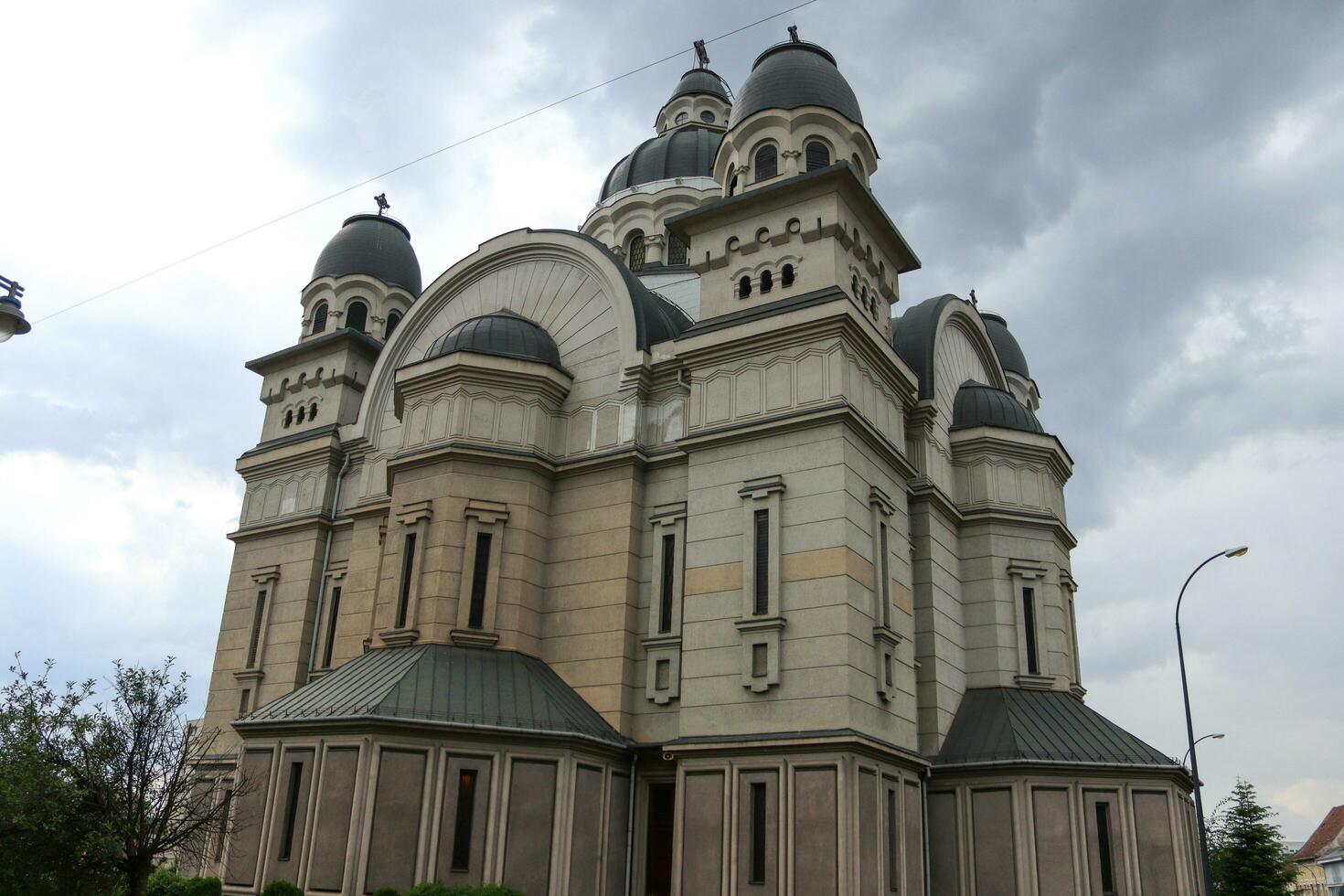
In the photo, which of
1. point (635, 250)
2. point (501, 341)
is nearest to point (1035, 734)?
point (501, 341)

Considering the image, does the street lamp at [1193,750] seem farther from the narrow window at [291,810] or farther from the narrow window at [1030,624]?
the narrow window at [291,810]

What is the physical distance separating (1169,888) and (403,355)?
25.5m

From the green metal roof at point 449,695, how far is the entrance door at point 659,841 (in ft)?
5.29

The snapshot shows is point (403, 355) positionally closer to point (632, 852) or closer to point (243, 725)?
point (243, 725)

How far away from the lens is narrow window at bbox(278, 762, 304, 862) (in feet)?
75.1

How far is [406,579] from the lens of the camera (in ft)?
89.8

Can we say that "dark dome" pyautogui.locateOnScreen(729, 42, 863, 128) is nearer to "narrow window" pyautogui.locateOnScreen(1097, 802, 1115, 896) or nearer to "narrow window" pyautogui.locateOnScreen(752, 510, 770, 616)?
"narrow window" pyautogui.locateOnScreen(752, 510, 770, 616)

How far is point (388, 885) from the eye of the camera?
852 inches

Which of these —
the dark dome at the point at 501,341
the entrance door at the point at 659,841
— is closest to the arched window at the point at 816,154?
the dark dome at the point at 501,341

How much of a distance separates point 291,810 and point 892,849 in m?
12.8

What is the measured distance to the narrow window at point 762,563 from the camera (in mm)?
23875

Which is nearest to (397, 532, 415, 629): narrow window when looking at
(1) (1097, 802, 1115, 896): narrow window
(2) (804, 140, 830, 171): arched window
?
(2) (804, 140, 830, 171): arched window

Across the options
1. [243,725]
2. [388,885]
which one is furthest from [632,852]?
[243,725]

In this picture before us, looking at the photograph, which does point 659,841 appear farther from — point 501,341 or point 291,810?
point 501,341
